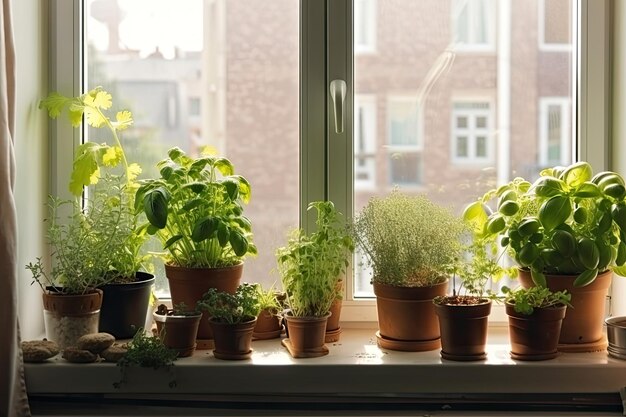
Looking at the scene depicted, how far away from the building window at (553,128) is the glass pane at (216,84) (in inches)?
26.8

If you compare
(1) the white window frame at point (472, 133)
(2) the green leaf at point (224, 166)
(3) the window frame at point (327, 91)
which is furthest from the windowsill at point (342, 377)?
(1) the white window frame at point (472, 133)

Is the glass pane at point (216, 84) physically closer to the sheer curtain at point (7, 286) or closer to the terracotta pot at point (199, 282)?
the terracotta pot at point (199, 282)

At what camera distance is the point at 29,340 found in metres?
2.08

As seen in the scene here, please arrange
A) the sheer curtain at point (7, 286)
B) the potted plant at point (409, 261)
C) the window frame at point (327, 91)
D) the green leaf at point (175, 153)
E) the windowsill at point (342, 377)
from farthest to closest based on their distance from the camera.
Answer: the window frame at point (327, 91)
the green leaf at point (175, 153)
the potted plant at point (409, 261)
the windowsill at point (342, 377)
the sheer curtain at point (7, 286)

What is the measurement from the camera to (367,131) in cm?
228

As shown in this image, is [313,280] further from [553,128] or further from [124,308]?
[553,128]

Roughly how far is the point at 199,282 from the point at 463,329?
2.15 ft

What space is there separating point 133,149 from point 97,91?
20 cm

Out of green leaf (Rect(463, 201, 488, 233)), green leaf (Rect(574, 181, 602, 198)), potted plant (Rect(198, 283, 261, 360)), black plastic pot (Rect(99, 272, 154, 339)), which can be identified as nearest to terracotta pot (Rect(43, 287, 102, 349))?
black plastic pot (Rect(99, 272, 154, 339))

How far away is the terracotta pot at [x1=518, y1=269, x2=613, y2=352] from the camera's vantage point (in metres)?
1.98

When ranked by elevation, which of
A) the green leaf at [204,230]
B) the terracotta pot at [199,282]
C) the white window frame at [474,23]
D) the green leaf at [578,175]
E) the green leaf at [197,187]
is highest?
the white window frame at [474,23]

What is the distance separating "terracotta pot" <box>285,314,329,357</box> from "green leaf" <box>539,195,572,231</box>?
572 mm

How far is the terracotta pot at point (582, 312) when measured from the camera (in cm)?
198

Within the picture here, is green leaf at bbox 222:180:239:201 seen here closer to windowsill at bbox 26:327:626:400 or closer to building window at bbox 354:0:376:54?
windowsill at bbox 26:327:626:400
